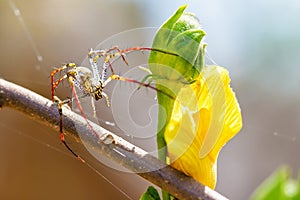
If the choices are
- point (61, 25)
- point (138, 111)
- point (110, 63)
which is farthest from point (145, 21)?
point (110, 63)

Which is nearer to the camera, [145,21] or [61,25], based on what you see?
[61,25]

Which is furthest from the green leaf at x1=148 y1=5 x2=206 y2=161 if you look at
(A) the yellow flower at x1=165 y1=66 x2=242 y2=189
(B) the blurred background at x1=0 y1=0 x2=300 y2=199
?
(B) the blurred background at x1=0 y1=0 x2=300 y2=199

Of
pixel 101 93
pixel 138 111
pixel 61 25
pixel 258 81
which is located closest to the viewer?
pixel 101 93

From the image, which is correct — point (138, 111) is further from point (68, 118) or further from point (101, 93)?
point (68, 118)

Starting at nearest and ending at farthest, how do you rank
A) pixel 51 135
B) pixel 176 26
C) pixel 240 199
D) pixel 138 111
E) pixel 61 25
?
pixel 176 26 < pixel 138 111 < pixel 51 135 < pixel 61 25 < pixel 240 199

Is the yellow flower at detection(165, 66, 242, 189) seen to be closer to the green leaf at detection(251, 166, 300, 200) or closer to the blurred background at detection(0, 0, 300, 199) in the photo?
the green leaf at detection(251, 166, 300, 200)

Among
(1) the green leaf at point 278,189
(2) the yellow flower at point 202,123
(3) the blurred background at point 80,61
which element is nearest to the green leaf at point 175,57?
(2) the yellow flower at point 202,123
